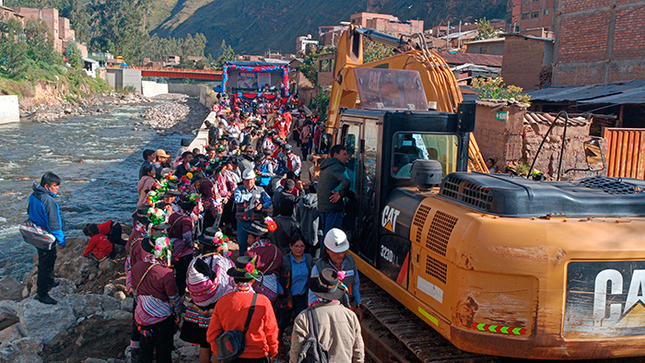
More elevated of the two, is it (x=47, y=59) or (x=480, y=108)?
(x=47, y=59)

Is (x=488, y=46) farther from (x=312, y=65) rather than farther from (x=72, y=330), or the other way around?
(x=72, y=330)

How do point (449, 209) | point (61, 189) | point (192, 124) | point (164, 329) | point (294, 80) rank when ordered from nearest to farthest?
1. point (449, 209)
2. point (164, 329)
3. point (61, 189)
4. point (192, 124)
5. point (294, 80)

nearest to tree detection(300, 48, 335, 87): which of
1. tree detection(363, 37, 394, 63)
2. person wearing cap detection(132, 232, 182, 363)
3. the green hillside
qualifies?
tree detection(363, 37, 394, 63)

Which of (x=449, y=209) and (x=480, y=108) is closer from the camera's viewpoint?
(x=449, y=209)

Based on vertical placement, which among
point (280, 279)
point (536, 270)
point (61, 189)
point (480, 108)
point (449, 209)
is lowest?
point (61, 189)

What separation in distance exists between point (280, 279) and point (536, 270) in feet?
8.11

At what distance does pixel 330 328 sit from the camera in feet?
11.8

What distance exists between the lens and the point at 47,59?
5647cm

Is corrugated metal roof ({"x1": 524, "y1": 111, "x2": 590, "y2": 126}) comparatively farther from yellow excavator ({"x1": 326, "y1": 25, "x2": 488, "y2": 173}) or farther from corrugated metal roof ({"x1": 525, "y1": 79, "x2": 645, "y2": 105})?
corrugated metal roof ({"x1": 525, "y1": 79, "x2": 645, "y2": 105})

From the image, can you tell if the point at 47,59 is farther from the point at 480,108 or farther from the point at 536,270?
the point at 536,270

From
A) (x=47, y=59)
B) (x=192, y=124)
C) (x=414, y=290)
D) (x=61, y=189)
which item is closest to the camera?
(x=414, y=290)

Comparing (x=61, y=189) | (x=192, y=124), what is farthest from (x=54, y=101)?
(x=61, y=189)

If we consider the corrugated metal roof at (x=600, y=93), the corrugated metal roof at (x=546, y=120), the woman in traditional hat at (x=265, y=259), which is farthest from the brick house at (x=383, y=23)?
the woman in traditional hat at (x=265, y=259)

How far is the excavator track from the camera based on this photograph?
14.4ft
